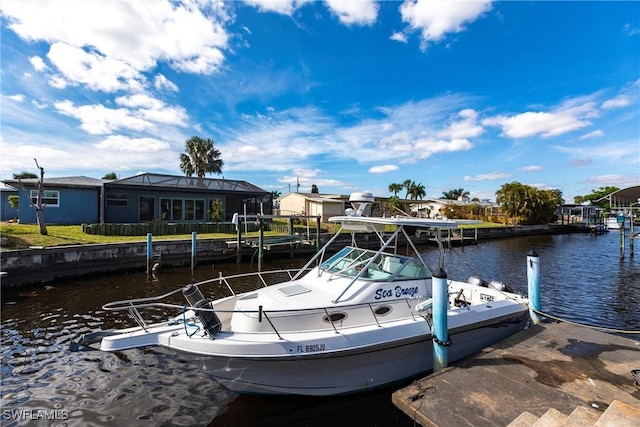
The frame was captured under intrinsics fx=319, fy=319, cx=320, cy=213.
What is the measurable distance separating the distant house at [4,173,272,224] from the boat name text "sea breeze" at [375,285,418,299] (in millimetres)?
13817

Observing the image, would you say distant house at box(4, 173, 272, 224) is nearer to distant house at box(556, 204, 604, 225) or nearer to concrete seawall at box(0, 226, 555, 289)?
concrete seawall at box(0, 226, 555, 289)

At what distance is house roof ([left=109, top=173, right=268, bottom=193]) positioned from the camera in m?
22.2

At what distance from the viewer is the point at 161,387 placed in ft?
18.6

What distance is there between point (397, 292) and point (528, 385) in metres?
2.32

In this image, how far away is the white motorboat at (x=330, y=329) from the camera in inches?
→ 185

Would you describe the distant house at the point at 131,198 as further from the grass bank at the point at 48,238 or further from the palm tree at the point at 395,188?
the palm tree at the point at 395,188

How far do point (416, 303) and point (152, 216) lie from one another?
21.9 m

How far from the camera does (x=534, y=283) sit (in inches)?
271

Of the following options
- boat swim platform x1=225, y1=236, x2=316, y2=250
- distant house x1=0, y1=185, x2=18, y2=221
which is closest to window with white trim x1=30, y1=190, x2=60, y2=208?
distant house x1=0, y1=185, x2=18, y2=221

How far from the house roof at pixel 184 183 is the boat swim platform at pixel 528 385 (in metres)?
22.5

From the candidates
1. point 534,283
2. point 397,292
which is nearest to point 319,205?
point 534,283

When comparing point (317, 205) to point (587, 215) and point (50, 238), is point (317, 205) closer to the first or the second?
point (50, 238)

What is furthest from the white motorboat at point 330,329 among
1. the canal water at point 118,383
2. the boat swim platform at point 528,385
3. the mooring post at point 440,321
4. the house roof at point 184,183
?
the house roof at point 184,183

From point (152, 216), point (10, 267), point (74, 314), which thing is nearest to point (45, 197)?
point (152, 216)
